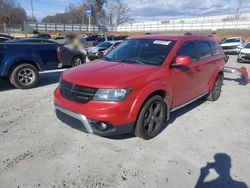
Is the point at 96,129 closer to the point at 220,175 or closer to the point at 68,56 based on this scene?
the point at 220,175

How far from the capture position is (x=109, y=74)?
4090 millimetres

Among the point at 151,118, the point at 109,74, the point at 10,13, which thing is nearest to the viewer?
the point at 109,74

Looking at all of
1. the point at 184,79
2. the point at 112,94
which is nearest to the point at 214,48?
the point at 184,79

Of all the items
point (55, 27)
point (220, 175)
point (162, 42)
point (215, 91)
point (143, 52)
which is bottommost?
point (220, 175)

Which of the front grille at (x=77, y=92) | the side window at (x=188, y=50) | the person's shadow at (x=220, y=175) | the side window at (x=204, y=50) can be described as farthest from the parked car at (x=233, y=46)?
the front grille at (x=77, y=92)

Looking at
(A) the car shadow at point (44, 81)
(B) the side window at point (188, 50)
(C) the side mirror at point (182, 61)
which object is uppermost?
(B) the side window at point (188, 50)

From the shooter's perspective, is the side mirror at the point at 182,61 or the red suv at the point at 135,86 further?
the side mirror at the point at 182,61

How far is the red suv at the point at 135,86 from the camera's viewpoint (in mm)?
3760

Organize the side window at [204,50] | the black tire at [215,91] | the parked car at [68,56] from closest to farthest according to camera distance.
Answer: the side window at [204,50], the black tire at [215,91], the parked car at [68,56]

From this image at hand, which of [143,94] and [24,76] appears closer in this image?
[143,94]

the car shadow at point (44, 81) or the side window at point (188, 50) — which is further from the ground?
the side window at point (188, 50)

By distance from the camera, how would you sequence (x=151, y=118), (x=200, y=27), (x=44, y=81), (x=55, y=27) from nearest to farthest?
(x=151, y=118) < (x=44, y=81) < (x=55, y=27) < (x=200, y=27)

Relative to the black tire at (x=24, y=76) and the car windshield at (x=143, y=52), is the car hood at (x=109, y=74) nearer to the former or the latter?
the car windshield at (x=143, y=52)

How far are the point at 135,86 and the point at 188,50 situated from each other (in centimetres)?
193
